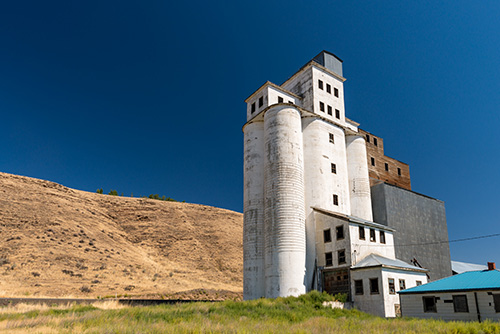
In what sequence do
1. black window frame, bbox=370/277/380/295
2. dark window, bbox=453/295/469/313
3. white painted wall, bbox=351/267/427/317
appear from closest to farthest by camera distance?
dark window, bbox=453/295/469/313 < white painted wall, bbox=351/267/427/317 < black window frame, bbox=370/277/380/295

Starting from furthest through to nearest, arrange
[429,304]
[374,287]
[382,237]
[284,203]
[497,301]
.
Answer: [382,237] → [284,203] → [374,287] → [429,304] → [497,301]

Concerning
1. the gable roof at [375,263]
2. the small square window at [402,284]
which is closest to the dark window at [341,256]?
the gable roof at [375,263]

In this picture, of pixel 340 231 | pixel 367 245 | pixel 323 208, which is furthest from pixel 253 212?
pixel 367 245

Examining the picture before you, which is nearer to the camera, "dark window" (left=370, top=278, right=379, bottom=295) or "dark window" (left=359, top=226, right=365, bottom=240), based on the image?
"dark window" (left=370, top=278, right=379, bottom=295)

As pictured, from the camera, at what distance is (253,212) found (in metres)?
37.6

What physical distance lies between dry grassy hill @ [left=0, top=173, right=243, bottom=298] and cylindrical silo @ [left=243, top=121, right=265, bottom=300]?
1611 centimetres

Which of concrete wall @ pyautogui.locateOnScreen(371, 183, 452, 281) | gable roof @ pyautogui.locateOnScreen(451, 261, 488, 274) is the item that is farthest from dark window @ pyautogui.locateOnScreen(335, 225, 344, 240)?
gable roof @ pyautogui.locateOnScreen(451, 261, 488, 274)

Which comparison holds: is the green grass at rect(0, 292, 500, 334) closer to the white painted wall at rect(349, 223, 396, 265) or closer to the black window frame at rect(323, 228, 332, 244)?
the white painted wall at rect(349, 223, 396, 265)

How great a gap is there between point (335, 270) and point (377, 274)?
178 inches

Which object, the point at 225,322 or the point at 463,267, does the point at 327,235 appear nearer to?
the point at 225,322

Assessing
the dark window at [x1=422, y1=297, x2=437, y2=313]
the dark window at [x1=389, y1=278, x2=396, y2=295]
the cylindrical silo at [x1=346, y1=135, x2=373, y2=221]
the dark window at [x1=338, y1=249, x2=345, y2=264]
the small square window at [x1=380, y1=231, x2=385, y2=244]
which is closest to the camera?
the dark window at [x1=422, y1=297, x2=437, y2=313]

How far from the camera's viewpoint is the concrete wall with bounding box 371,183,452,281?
41.4 metres

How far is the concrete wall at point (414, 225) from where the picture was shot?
41406 millimetres

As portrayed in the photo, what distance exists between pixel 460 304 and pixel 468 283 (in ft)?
4.72
